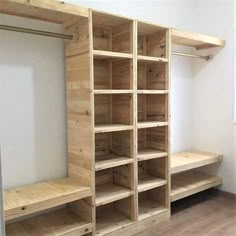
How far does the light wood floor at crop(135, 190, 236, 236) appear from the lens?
2371 mm

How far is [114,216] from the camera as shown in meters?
2.44

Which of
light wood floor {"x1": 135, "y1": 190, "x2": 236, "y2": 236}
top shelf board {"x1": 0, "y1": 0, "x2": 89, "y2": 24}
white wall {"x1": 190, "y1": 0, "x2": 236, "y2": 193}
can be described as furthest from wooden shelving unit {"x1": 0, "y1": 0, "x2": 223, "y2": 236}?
white wall {"x1": 190, "y1": 0, "x2": 236, "y2": 193}

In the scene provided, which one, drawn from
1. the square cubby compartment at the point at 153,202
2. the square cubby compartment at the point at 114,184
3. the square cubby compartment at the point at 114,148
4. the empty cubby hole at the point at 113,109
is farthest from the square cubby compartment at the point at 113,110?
the square cubby compartment at the point at 153,202

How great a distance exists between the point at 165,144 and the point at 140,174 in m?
0.47

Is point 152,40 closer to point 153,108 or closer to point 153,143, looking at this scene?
point 153,108

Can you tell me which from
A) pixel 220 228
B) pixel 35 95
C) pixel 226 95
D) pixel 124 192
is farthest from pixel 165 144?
pixel 35 95

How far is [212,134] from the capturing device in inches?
130

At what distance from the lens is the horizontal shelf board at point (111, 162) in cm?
211

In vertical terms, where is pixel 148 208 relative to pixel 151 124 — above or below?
below

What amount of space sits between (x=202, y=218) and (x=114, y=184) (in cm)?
97

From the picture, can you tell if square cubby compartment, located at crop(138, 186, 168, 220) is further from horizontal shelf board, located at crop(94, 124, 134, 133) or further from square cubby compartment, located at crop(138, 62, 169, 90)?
square cubby compartment, located at crop(138, 62, 169, 90)

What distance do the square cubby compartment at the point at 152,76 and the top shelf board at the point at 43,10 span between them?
0.96 meters

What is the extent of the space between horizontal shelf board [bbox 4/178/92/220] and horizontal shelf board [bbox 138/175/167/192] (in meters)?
0.59

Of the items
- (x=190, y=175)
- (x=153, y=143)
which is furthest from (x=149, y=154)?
(x=190, y=175)
